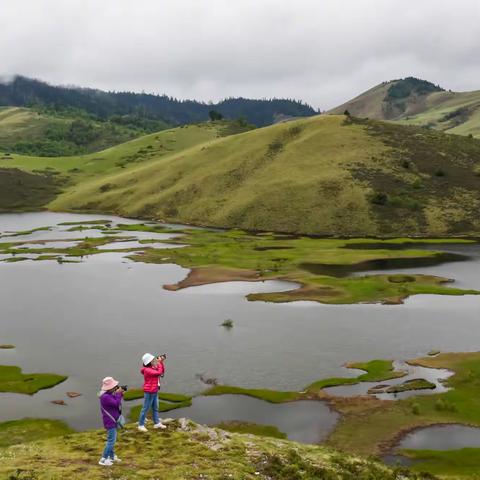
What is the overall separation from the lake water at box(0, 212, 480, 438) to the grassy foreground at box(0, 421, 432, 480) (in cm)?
1385

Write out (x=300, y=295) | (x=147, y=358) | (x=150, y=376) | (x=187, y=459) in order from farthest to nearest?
(x=300, y=295), (x=150, y=376), (x=147, y=358), (x=187, y=459)

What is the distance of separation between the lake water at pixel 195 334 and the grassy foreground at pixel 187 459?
13851 mm

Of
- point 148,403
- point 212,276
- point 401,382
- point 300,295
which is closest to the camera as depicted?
point 148,403

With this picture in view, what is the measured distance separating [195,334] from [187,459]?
39.4 meters

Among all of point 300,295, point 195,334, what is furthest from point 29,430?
point 300,295

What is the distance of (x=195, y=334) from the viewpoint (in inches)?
2603

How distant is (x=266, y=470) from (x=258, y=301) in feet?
184

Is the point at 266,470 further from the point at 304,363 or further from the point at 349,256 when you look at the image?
the point at 349,256

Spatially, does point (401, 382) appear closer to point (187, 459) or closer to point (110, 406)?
point (187, 459)

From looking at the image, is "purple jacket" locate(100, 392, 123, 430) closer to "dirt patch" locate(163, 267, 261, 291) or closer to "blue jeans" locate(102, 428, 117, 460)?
"blue jeans" locate(102, 428, 117, 460)

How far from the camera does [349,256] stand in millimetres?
121312

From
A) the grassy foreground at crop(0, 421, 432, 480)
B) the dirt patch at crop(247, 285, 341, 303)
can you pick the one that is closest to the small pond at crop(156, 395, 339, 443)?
the grassy foreground at crop(0, 421, 432, 480)

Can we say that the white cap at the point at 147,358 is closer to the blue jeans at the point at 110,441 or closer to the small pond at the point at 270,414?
the blue jeans at the point at 110,441

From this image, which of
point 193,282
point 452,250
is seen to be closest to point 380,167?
point 452,250
